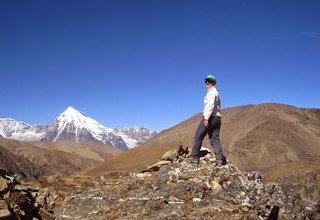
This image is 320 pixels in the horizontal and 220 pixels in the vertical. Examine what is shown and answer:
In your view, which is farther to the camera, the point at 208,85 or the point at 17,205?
the point at 208,85

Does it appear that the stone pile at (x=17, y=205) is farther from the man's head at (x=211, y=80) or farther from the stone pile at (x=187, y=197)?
the man's head at (x=211, y=80)

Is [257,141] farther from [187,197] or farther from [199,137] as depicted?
[187,197]

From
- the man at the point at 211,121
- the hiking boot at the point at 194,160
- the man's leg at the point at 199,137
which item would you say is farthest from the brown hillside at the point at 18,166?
the man at the point at 211,121

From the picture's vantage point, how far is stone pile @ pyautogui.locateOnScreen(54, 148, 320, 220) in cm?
1258

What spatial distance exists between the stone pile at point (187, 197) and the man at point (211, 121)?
1.38 feet

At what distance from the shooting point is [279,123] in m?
147

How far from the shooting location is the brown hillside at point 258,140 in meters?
122

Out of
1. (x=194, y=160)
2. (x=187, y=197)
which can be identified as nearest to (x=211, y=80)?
(x=194, y=160)

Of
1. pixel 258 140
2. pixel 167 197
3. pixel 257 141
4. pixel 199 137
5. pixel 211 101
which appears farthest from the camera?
pixel 258 140

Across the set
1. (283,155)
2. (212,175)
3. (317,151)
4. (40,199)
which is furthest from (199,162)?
(317,151)

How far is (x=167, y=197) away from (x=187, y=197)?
25.4 inches

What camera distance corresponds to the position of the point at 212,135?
15.7 meters

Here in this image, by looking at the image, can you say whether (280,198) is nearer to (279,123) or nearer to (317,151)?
(317,151)

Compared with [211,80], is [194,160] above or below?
below
